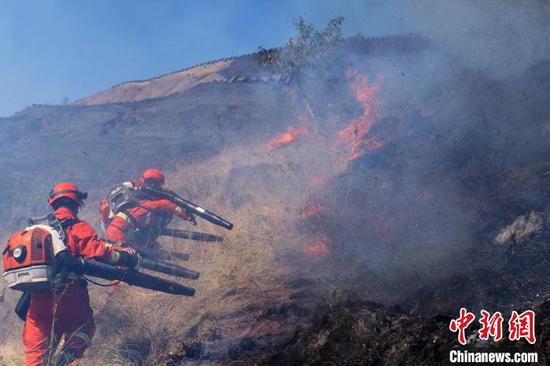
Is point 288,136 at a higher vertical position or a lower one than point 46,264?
higher

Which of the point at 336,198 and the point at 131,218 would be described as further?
the point at 336,198

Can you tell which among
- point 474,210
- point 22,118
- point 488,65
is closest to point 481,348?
point 474,210

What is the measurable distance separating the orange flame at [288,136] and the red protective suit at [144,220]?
8723 mm

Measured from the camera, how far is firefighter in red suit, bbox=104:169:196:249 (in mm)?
7676

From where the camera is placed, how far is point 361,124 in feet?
48.6

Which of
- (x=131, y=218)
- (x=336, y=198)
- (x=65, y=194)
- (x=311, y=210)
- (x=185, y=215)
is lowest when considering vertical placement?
(x=65, y=194)

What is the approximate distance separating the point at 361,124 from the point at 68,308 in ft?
39.4

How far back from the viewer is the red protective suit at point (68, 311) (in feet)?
15.6

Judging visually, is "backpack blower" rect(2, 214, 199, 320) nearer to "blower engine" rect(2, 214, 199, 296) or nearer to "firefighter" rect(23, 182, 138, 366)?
"blower engine" rect(2, 214, 199, 296)

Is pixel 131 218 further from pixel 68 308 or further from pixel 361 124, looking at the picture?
pixel 361 124

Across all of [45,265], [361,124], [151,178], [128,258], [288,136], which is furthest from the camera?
[288,136]

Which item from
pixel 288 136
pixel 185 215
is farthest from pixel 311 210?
pixel 288 136

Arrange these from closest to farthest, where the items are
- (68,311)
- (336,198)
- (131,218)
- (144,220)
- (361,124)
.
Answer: (68,311), (131,218), (144,220), (336,198), (361,124)

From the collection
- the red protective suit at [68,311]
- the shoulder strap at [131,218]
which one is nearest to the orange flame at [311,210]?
the shoulder strap at [131,218]
